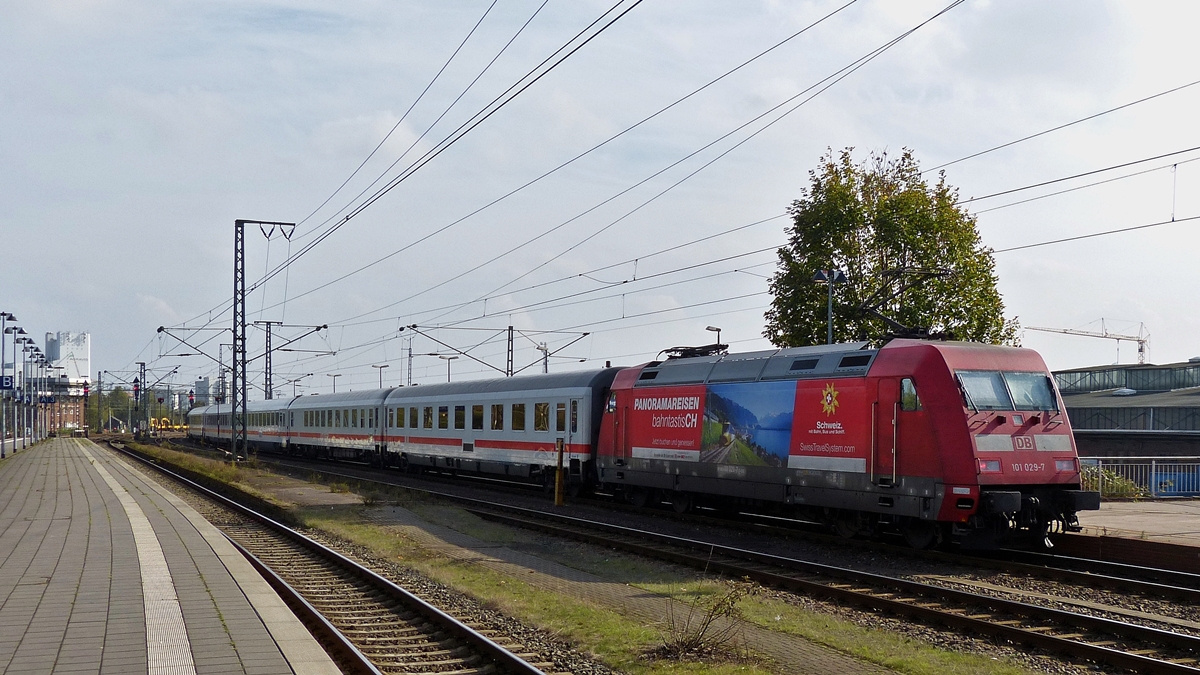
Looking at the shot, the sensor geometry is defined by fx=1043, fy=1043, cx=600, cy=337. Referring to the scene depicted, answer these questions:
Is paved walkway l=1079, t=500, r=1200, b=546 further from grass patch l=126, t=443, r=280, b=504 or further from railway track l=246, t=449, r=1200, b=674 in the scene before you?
grass patch l=126, t=443, r=280, b=504

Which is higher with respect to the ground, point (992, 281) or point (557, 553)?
point (992, 281)

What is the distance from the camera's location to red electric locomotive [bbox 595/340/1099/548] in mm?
15430

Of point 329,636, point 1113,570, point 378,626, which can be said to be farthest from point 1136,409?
point 329,636

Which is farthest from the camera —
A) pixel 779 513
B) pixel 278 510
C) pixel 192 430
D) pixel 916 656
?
pixel 192 430

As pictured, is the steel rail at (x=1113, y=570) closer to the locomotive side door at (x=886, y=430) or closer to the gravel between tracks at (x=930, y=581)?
the gravel between tracks at (x=930, y=581)

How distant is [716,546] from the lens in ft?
54.4

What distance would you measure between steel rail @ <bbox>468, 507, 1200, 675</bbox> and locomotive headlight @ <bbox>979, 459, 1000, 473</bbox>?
8.44ft

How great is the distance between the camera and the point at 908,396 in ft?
53.1

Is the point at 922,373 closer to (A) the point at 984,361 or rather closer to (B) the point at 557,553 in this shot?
(A) the point at 984,361

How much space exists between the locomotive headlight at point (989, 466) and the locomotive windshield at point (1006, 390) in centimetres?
82

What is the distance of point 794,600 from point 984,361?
18.6 feet

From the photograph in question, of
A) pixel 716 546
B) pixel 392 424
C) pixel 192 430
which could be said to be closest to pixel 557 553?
pixel 716 546

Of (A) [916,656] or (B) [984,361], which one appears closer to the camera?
(A) [916,656]

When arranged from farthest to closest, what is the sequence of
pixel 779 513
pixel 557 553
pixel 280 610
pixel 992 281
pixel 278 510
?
pixel 992 281
pixel 278 510
pixel 779 513
pixel 557 553
pixel 280 610
